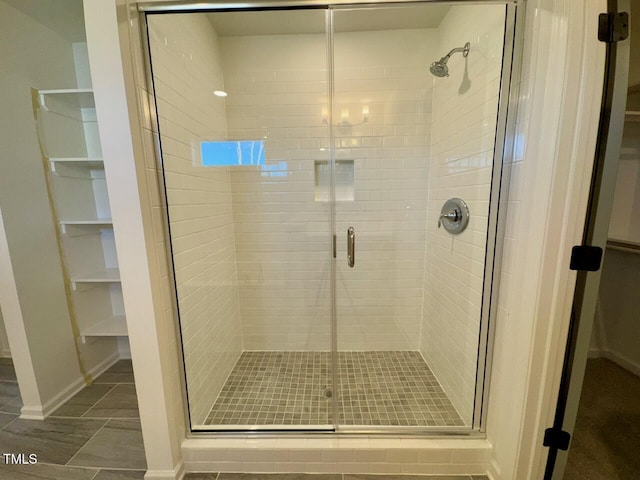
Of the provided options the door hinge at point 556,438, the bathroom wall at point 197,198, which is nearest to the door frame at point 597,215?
the door hinge at point 556,438

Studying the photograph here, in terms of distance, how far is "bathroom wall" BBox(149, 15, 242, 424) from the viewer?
1.14 metres

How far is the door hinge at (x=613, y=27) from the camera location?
77cm

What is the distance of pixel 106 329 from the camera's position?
178 centimetres

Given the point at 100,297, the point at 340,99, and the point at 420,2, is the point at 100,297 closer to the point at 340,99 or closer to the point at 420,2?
the point at 340,99

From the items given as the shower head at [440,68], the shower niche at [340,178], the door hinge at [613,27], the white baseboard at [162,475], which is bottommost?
the white baseboard at [162,475]

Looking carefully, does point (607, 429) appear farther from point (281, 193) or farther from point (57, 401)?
point (57, 401)

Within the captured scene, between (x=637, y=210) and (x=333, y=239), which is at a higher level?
(x=637, y=210)

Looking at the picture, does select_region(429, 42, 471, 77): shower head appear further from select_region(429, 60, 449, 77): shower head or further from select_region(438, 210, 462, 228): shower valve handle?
select_region(438, 210, 462, 228): shower valve handle

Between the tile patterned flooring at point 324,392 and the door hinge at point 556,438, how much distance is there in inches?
15.3

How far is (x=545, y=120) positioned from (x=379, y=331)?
5.50 feet

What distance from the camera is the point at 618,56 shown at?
778mm

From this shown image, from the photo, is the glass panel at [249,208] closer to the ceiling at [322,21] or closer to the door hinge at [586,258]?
the ceiling at [322,21]

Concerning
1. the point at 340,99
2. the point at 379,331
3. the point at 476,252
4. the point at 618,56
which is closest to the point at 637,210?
the point at 476,252

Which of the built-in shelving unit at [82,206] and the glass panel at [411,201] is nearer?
the glass panel at [411,201]
